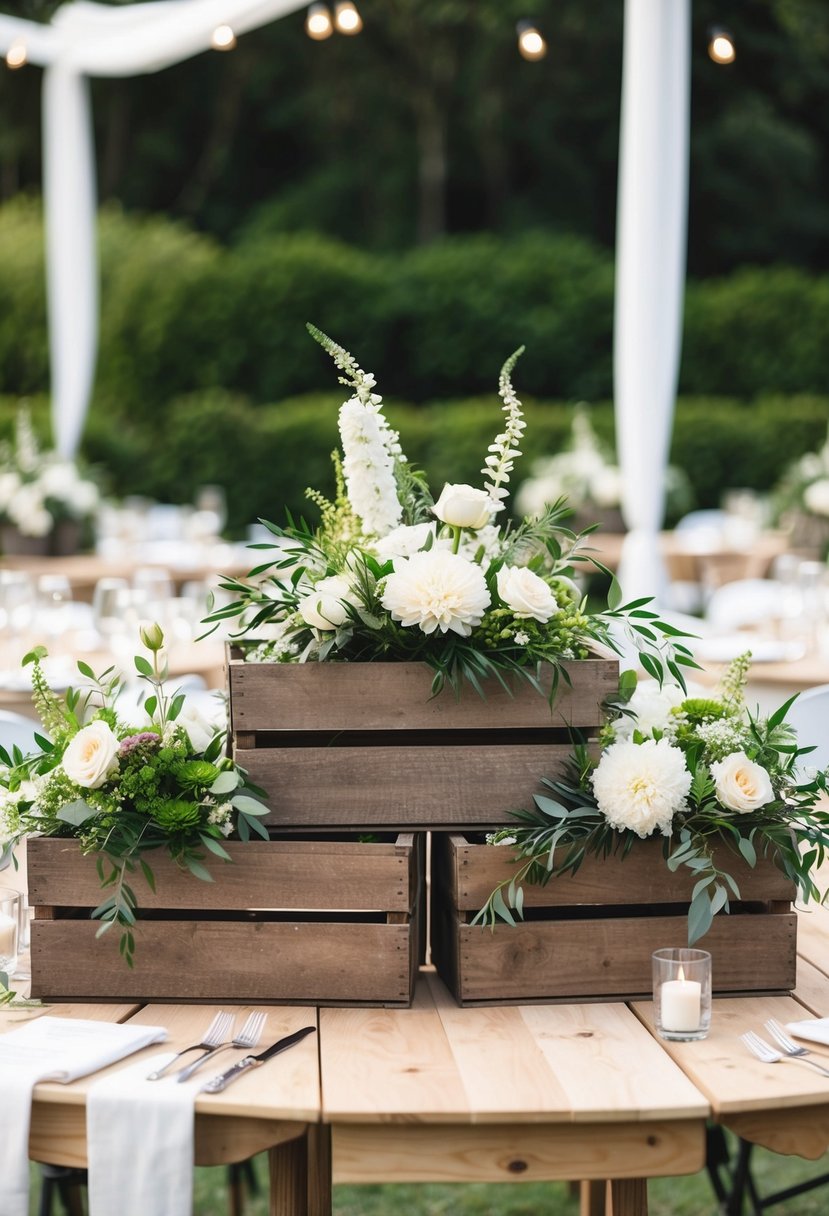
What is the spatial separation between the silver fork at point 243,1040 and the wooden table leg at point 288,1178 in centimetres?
21

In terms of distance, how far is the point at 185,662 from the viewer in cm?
458

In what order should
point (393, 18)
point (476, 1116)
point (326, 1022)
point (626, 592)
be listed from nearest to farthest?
point (476, 1116) → point (326, 1022) → point (626, 592) → point (393, 18)

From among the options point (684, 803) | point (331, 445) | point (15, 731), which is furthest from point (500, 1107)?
point (331, 445)

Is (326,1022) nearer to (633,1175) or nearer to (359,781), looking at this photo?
(359,781)

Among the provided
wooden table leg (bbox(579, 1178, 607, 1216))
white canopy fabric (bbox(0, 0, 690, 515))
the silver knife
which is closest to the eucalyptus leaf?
the silver knife

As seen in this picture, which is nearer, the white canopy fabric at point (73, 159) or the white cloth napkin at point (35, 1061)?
the white cloth napkin at point (35, 1061)

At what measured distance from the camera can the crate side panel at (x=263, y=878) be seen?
2037 millimetres

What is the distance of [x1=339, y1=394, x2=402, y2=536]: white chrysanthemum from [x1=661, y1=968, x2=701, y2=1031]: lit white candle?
30.4 inches

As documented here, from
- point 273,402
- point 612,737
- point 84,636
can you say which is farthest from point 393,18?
point 612,737

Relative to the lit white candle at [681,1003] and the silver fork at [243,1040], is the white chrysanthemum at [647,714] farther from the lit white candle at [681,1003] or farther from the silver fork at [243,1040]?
the silver fork at [243,1040]

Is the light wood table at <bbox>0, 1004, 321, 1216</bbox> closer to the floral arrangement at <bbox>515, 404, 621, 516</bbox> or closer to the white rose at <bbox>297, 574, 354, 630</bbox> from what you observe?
the white rose at <bbox>297, 574, 354, 630</bbox>

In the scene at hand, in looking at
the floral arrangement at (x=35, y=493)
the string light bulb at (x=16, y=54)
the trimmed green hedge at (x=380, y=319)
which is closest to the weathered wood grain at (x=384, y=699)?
the floral arrangement at (x=35, y=493)

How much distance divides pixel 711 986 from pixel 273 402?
49.2 feet

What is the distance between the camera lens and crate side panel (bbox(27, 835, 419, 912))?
2037 millimetres
